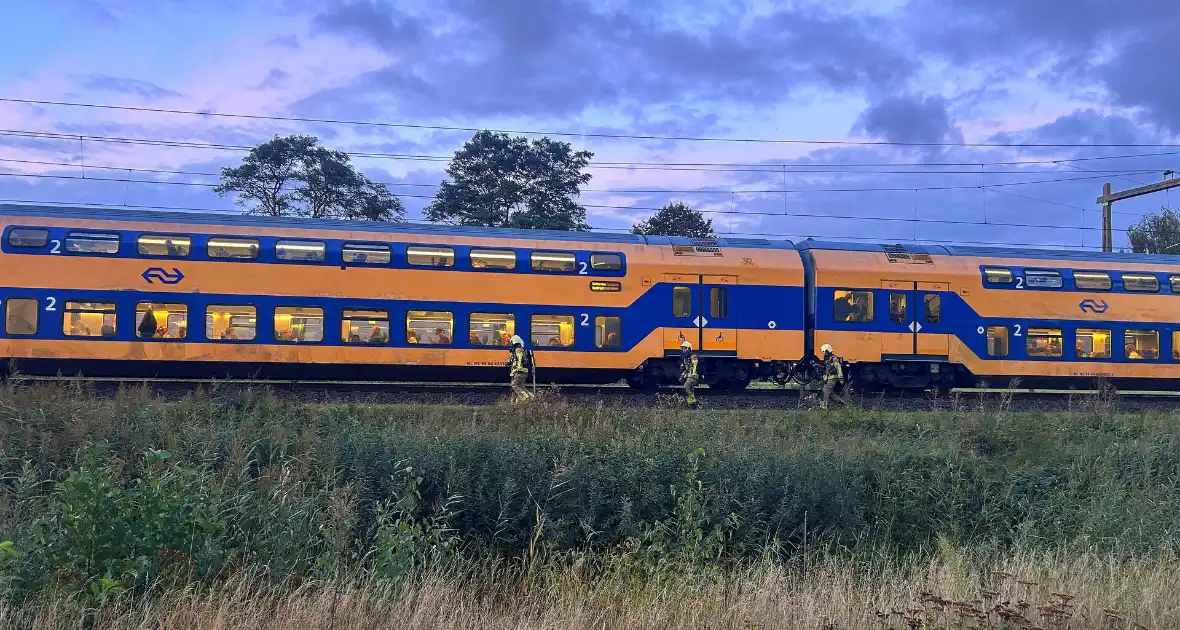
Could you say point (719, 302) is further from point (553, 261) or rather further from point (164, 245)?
point (164, 245)

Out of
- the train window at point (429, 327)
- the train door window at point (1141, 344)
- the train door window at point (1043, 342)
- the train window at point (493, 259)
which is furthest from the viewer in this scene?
the train door window at point (1141, 344)

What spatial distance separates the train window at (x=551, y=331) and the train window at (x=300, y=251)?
4872mm

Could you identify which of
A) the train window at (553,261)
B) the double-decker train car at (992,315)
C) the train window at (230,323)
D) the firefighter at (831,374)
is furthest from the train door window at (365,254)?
the double-decker train car at (992,315)

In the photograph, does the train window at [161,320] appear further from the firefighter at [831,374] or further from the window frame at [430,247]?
the firefighter at [831,374]

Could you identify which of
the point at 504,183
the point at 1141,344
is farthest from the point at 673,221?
the point at 1141,344

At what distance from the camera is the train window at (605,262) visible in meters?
19.0

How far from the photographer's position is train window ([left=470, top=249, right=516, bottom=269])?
60.6ft

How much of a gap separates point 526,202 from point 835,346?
23743 millimetres

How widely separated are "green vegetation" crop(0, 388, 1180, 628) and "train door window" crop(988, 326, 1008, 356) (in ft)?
20.5

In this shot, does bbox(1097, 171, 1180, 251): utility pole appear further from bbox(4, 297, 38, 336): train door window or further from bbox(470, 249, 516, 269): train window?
bbox(4, 297, 38, 336): train door window

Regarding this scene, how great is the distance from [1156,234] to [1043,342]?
41334 mm

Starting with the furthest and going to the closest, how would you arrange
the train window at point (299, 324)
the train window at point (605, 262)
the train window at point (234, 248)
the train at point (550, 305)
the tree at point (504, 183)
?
the tree at point (504, 183)
the train window at point (605, 262)
the train window at point (299, 324)
the train window at point (234, 248)
the train at point (550, 305)

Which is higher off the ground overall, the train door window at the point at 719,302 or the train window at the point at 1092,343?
the train door window at the point at 719,302

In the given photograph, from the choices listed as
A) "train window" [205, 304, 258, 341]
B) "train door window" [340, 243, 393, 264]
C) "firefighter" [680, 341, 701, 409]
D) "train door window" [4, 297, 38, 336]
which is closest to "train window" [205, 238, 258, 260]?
"train window" [205, 304, 258, 341]
